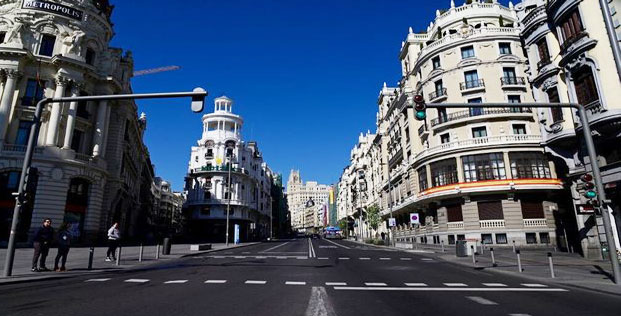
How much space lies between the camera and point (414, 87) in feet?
138

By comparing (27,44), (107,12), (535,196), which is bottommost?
(535,196)

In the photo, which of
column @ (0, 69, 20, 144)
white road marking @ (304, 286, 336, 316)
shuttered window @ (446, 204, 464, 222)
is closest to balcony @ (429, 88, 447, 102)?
shuttered window @ (446, 204, 464, 222)

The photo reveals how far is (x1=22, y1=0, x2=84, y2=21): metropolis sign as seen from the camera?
103ft

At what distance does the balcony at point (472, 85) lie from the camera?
33.4 meters

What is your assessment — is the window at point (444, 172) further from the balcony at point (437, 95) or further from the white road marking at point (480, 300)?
the white road marking at point (480, 300)

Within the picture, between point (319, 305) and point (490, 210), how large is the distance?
2968cm

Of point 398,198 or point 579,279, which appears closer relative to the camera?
point 579,279

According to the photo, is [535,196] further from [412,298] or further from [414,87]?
[412,298]

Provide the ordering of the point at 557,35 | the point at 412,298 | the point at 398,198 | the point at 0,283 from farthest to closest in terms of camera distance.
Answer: the point at 398,198
the point at 557,35
the point at 0,283
the point at 412,298

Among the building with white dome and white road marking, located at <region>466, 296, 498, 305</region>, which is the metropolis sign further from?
white road marking, located at <region>466, 296, 498, 305</region>

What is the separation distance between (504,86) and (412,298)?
32163 millimetres

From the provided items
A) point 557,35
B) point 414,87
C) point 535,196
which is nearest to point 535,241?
point 535,196

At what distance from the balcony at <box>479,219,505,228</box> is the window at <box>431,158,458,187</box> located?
4515 mm

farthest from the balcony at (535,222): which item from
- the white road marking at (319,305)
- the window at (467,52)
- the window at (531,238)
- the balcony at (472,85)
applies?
the white road marking at (319,305)
